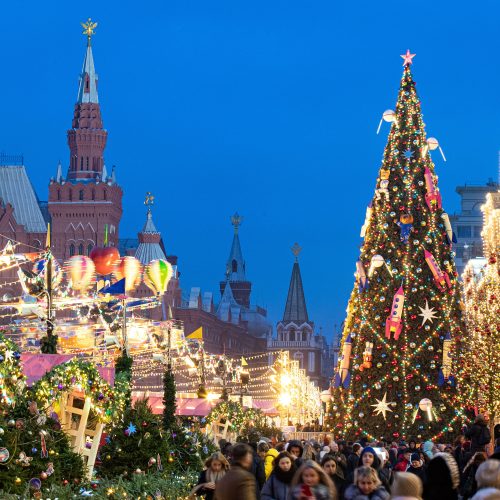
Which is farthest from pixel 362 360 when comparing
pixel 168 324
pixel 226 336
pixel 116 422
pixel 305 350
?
pixel 305 350

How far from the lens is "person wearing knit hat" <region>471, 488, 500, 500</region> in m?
9.12

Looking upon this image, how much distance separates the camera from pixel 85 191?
114 m

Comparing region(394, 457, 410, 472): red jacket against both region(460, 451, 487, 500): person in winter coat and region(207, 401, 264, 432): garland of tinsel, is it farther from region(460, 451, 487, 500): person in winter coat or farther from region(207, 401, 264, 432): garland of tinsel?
region(207, 401, 264, 432): garland of tinsel

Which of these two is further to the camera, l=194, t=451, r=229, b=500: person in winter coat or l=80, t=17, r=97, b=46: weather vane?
l=80, t=17, r=97, b=46: weather vane

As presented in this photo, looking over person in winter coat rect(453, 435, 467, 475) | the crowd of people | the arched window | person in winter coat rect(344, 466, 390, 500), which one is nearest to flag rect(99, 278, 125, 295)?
person in winter coat rect(453, 435, 467, 475)

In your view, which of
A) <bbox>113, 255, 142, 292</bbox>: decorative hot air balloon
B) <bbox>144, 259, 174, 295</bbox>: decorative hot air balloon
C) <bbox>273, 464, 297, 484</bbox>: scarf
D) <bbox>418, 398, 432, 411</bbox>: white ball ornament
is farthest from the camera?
<bbox>144, 259, 174, 295</bbox>: decorative hot air balloon

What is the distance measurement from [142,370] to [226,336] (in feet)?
175

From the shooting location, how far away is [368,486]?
10.8 metres

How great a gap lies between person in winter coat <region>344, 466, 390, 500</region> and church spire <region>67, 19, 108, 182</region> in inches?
4049

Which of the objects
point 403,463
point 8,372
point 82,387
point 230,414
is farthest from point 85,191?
point 8,372

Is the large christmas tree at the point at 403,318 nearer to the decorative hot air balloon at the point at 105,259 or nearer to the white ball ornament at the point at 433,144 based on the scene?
the white ball ornament at the point at 433,144

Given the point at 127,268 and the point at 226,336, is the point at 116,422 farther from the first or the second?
the point at 226,336

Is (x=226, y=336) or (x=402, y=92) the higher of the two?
(x=226, y=336)

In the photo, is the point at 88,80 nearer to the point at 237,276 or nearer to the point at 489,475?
the point at 237,276
